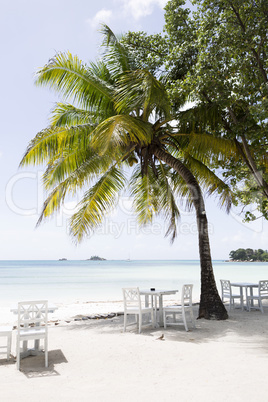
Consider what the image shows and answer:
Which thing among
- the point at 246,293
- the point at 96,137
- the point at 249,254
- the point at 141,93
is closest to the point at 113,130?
the point at 96,137

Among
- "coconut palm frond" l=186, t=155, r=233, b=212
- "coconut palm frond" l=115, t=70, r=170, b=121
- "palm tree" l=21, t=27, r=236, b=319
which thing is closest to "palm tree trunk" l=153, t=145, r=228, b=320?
"palm tree" l=21, t=27, r=236, b=319

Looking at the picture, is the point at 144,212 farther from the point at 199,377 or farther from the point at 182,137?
the point at 199,377

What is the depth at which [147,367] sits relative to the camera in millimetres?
4543

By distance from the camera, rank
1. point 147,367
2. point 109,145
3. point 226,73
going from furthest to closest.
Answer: point 226,73
point 109,145
point 147,367

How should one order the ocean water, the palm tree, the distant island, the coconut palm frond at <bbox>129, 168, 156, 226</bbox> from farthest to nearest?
the distant island
the ocean water
the coconut palm frond at <bbox>129, 168, 156, 226</bbox>
the palm tree

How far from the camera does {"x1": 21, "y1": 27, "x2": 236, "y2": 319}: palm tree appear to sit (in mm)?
7809

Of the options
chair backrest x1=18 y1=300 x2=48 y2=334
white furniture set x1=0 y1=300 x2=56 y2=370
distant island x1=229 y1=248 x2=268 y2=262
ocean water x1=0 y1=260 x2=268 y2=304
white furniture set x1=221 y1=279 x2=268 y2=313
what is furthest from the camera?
distant island x1=229 y1=248 x2=268 y2=262

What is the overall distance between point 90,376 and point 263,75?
687 cm

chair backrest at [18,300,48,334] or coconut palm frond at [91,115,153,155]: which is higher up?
coconut palm frond at [91,115,153,155]

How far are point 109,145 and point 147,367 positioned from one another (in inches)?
167

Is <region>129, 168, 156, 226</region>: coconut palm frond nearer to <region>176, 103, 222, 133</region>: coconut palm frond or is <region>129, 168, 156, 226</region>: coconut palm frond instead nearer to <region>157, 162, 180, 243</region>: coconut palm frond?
<region>157, 162, 180, 243</region>: coconut palm frond

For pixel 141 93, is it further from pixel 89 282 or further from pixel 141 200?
pixel 89 282

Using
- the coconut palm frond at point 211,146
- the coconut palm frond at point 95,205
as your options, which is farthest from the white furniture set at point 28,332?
the coconut palm frond at point 211,146

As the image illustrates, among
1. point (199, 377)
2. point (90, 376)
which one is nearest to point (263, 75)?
point (199, 377)
